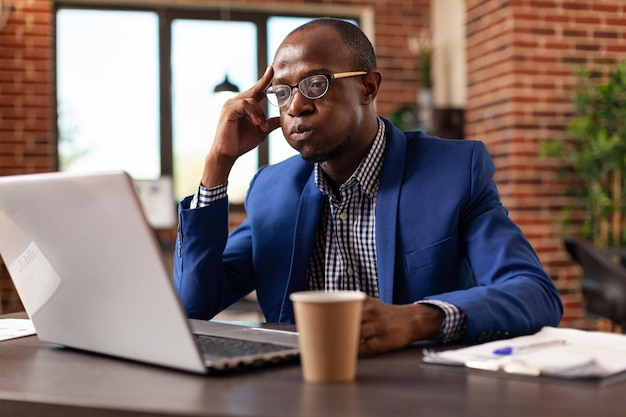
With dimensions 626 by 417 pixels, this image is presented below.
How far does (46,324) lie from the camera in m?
1.17

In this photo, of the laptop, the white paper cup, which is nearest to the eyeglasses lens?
the laptop

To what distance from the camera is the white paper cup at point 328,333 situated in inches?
33.2

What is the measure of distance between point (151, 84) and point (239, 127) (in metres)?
4.22

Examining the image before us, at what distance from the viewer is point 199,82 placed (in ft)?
19.4

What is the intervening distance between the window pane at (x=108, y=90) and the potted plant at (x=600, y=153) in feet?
9.57

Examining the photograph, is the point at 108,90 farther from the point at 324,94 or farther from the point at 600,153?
the point at 324,94

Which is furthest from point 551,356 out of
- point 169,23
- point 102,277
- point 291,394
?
point 169,23

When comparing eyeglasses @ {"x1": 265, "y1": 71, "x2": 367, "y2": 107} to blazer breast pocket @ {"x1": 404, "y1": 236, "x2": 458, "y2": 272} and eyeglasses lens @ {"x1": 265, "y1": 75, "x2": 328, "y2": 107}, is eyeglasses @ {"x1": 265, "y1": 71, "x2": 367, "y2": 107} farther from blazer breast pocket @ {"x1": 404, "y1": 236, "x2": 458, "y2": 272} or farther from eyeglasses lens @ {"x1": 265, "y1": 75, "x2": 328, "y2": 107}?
blazer breast pocket @ {"x1": 404, "y1": 236, "x2": 458, "y2": 272}

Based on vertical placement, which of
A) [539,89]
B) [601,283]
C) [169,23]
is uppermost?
[169,23]

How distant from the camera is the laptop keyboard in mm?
992

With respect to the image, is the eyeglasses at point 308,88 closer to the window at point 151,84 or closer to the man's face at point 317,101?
the man's face at point 317,101

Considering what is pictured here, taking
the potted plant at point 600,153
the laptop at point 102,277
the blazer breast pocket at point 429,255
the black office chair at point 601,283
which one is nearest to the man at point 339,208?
the blazer breast pocket at point 429,255

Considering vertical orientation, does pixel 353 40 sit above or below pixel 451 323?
above

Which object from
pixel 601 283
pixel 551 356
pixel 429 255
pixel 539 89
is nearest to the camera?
pixel 551 356
